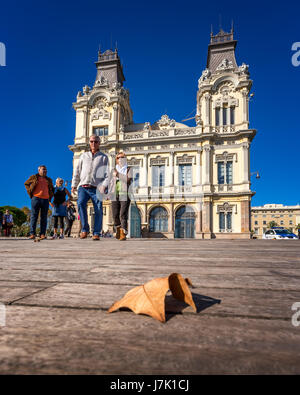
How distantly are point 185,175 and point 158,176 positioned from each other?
2.26m

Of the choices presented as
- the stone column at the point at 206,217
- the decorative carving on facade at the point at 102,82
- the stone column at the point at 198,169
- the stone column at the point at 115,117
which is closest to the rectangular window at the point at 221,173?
the stone column at the point at 198,169

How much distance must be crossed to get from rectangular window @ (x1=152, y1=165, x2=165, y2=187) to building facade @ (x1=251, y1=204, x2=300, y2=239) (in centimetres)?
6089

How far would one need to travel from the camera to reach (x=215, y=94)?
20.3 m

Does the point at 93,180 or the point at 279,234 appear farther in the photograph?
the point at 279,234

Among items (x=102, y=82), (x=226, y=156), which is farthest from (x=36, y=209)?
(x=102, y=82)

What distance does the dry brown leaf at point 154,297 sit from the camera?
1.83 ft

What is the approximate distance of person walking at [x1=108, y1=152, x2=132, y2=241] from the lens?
4.84m

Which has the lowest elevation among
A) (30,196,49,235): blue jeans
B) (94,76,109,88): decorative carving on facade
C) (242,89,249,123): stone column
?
Result: (30,196,49,235): blue jeans

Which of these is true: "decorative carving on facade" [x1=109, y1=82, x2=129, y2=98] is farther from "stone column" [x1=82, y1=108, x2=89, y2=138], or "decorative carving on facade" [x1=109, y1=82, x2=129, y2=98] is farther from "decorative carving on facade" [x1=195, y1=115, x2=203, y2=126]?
"decorative carving on facade" [x1=195, y1=115, x2=203, y2=126]

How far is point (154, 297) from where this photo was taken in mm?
581

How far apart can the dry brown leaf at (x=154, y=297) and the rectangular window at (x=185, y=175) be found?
745 inches

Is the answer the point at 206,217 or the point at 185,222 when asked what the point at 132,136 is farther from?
the point at 206,217

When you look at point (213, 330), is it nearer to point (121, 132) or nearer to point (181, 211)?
point (181, 211)

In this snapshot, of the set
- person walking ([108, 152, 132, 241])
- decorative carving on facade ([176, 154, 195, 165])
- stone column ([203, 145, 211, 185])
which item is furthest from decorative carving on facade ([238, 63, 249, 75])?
person walking ([108, 152, 132, 241])
